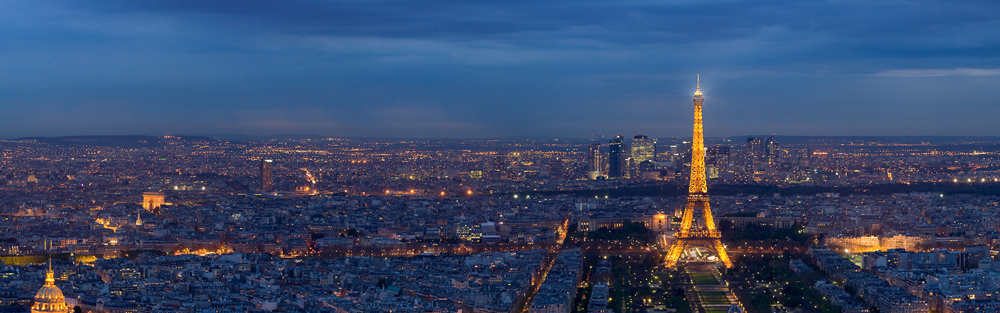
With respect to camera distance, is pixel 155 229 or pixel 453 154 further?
pixel 453 154

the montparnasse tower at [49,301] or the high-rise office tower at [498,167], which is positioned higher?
the montparnasse tower at [49,301]

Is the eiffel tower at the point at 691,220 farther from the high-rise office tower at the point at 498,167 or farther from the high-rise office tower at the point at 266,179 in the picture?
the high-rise office tower at the point at 498,167

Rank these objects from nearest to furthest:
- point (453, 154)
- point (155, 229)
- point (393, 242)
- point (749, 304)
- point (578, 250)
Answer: point (749, 304)
point (578, 250)
point (393, 242)
point (155, 229)
point (453, 154)

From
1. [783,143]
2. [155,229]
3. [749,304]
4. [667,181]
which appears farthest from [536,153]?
[749,304]

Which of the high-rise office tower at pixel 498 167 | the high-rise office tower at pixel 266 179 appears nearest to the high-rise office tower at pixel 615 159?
the high-rise office tower at pixel 498 167

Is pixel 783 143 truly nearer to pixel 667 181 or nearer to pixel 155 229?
pixel 667 181
